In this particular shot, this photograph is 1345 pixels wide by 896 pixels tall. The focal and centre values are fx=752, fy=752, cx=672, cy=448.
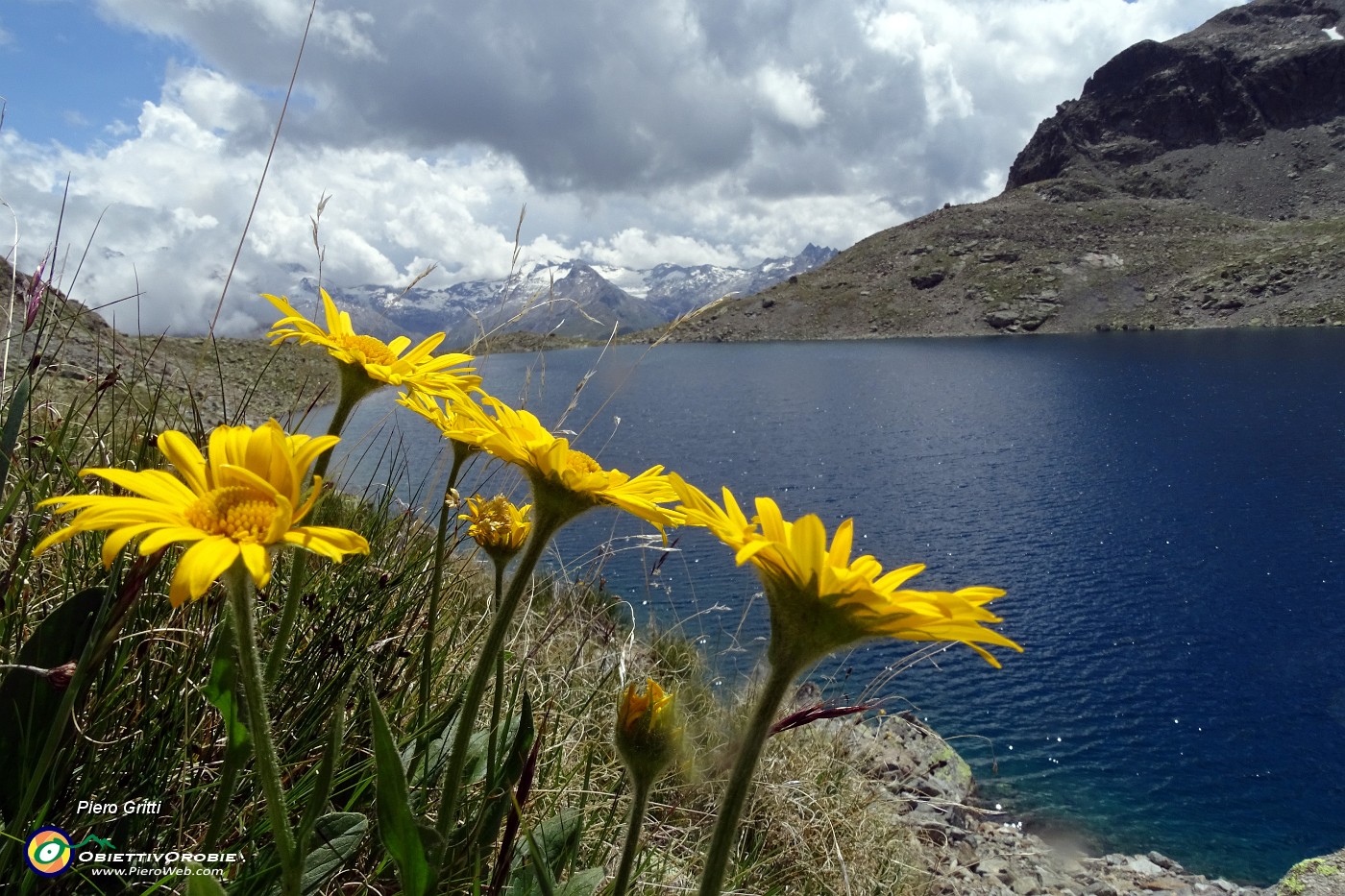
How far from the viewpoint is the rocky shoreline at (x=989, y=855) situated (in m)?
5.89

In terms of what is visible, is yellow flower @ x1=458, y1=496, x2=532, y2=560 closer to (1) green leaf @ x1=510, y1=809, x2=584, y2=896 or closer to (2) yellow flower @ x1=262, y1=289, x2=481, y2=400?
(2) yellow flower @ x1=262, y1=289, x2=481, y2=400

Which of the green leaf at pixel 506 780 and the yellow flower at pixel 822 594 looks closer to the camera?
the yellow flower at pixel 822 594

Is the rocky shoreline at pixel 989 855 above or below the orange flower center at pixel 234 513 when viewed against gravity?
below

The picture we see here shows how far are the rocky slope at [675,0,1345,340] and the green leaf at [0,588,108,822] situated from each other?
76.6 m

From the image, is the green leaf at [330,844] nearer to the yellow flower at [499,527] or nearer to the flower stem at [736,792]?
the yellow flower at [499,527]

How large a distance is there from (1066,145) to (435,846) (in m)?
149

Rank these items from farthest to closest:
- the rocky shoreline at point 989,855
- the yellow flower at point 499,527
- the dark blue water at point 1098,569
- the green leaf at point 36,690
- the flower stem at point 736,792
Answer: the dark blue water at point 1098,569 → the rocky shoreline at point 989,855 → the yellow flower at point 499,527 → the green leaf at point 36,690 → the flower stem at point 736,792

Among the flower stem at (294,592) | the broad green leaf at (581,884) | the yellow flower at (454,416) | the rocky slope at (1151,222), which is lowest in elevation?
the broad green leaf at (581,884)

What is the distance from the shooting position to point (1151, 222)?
91.7 metres

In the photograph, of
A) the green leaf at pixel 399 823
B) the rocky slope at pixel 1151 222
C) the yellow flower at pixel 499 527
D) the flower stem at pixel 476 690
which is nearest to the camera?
the green leaf at pixel 399 823

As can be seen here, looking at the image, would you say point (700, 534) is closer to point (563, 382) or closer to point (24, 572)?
point (24, 572)

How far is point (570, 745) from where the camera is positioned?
2.74 m

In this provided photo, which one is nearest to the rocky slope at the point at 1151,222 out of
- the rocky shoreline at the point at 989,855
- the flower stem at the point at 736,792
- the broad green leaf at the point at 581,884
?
the rocky shoreline at the point at 989,855

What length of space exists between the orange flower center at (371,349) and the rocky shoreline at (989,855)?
16.2 feet
